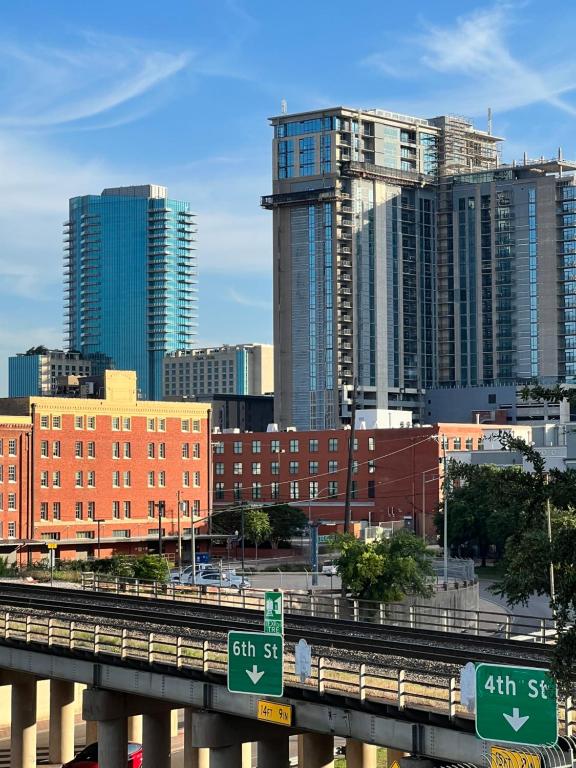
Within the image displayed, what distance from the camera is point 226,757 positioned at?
136 ft

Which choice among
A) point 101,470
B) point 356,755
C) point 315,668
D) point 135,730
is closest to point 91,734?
point 135,730

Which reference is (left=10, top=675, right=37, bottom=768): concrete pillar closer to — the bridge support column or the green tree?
the bridge support column

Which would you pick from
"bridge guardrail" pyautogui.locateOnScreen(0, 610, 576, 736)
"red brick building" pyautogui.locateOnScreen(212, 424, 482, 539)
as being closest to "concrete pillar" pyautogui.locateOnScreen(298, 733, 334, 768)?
"bridge guardrail" pyautogui.locateOnScreen(0, 610, 576, 736)

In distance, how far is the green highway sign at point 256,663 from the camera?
121 feet

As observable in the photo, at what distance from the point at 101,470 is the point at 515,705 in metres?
104

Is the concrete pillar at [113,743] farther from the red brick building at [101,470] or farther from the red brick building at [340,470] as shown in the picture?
the red brick building at [340,470]

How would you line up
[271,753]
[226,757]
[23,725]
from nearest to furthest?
[226,757]
[271,753]
[23,725]

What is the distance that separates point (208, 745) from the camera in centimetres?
4131

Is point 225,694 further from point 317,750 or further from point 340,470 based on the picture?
point 340,470

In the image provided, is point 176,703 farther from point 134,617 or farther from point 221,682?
point 134,617

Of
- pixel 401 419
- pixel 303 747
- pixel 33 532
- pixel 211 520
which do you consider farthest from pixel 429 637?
pixel 401 419

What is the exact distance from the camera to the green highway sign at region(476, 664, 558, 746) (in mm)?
28922

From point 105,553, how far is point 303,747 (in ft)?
289

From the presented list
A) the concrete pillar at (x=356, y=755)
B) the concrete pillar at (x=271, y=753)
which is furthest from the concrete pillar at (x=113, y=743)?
the concrete pillar at (x=356, y=755)
